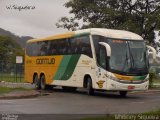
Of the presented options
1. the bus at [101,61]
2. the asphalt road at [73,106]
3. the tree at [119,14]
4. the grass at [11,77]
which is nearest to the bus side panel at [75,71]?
the bus at [101,61]

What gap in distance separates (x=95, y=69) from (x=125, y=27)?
14.3m

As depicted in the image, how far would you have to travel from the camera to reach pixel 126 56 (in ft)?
82.1

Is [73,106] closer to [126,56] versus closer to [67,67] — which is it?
[126,56]

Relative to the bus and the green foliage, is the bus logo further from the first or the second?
the green foliage

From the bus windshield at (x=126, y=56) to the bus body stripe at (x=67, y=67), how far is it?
269cm

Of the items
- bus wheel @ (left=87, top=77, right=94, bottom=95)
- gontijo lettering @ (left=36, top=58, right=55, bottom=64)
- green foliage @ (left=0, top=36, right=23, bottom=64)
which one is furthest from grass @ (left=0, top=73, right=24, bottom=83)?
green foliage @ (left=0, top=36, right=23, bottom=64)

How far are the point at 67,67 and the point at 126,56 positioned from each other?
4.91 m

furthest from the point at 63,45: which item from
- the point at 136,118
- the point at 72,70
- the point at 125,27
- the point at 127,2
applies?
the point at 136,118

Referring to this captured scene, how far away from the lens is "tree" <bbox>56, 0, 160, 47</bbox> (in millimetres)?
39812

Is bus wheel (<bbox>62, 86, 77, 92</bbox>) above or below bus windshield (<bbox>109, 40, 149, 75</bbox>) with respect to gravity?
below

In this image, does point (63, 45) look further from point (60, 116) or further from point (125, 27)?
point (60, 116)

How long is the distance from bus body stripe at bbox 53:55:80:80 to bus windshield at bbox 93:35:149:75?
269cm

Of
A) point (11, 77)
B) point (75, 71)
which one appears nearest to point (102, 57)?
point (75, 71)

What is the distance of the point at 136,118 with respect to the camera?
42.7 feet
